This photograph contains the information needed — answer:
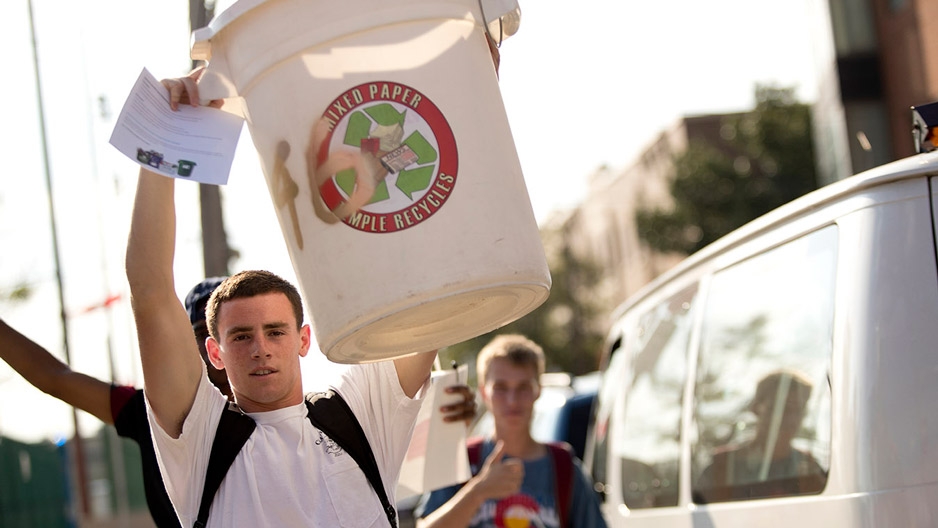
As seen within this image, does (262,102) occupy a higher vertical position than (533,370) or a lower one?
higher

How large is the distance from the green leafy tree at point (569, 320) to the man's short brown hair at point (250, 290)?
2065 inches

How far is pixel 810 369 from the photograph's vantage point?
3.53 m

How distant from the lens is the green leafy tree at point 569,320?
183 ft

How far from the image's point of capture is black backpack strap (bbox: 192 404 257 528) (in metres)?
2.75

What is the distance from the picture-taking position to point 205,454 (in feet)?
9.12

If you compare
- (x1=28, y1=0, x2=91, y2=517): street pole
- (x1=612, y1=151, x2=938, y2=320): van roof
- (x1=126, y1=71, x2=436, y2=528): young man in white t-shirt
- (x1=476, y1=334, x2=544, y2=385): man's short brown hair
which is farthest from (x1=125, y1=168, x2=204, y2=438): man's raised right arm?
(x1=28, y1=0, x2=91, y2=517): street pole

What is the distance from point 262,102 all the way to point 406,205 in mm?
433

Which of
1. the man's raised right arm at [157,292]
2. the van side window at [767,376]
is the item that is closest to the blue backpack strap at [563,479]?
the van side window at [767,376]

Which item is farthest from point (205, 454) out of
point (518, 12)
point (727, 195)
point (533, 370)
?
point (727, 195)

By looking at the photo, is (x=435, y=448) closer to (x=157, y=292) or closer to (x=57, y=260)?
(x=157, y=292)

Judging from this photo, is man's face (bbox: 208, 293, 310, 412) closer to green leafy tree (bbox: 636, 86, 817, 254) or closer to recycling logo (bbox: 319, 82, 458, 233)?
recycling logo (bbox: 319, 82, 458, 233)

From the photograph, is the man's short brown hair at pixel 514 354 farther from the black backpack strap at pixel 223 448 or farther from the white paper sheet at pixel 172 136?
the white paper sheet at pixel 172 136

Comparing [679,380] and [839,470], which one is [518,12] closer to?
[839,470]

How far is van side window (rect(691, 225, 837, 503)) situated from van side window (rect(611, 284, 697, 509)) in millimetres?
346
